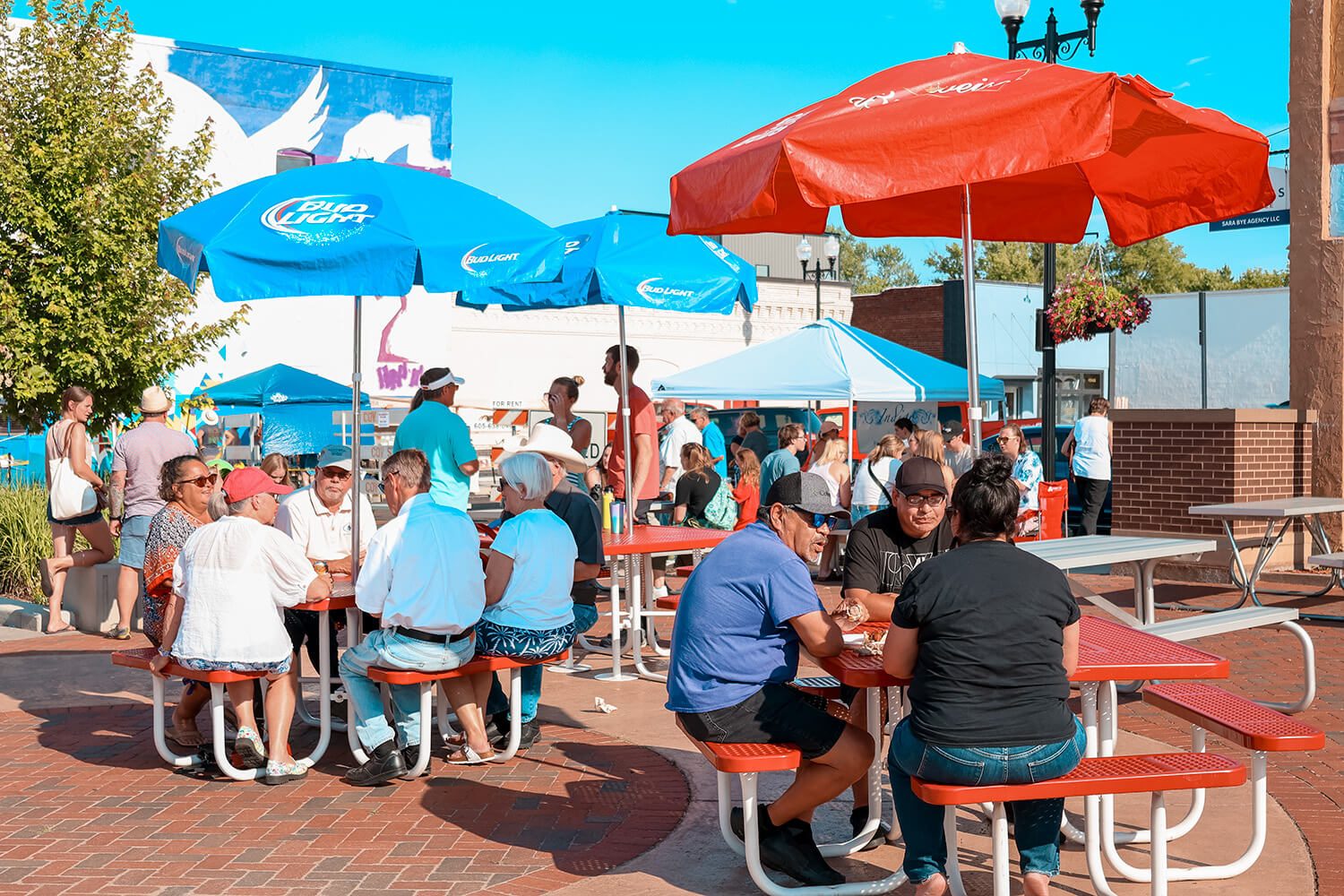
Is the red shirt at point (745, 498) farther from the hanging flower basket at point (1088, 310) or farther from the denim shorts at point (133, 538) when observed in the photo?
the hanging flower basket at point (1088, 310)

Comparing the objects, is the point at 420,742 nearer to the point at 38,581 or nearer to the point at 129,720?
the point at 129,720

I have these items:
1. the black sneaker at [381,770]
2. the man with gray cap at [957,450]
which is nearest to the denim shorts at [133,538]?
the black sneaker at [381,770]

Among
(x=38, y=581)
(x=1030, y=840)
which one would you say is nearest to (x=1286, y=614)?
(x=1030, y=840)

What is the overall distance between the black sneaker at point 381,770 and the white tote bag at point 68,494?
541 cm

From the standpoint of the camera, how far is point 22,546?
37.9 feet

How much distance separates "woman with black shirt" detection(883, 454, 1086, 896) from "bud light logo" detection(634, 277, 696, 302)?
4.03m

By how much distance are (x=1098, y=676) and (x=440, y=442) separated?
4331 mm

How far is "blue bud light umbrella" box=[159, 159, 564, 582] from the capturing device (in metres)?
5.70

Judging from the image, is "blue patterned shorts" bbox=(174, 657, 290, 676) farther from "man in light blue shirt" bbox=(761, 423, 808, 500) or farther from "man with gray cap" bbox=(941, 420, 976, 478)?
"man in light blue shirt" bbox=(761, 423, 808, 500)

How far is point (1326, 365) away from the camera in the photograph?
1123cm

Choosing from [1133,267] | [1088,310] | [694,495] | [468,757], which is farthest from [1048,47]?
[1133,267]

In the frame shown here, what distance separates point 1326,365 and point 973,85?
27.5ft

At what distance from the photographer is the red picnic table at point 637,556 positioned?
7328 millimetres

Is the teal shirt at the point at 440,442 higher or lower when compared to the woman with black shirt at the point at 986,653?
higher
